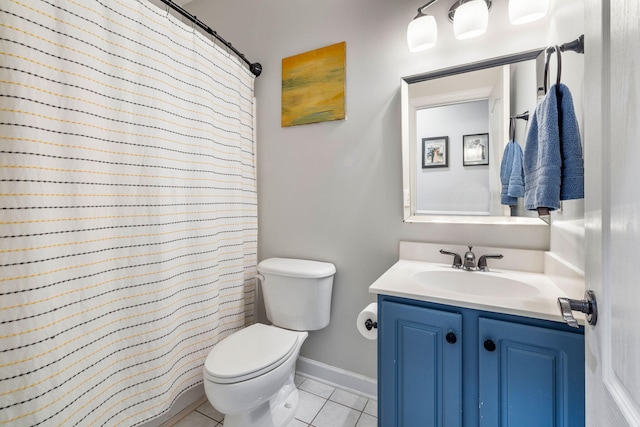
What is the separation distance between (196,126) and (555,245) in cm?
170

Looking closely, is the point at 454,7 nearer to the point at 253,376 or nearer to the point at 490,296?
the point at 490,296

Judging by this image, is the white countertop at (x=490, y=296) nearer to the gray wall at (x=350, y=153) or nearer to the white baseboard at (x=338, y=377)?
the gray wall at (x=350, y=153)

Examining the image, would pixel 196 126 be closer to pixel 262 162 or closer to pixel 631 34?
pixel 262 162

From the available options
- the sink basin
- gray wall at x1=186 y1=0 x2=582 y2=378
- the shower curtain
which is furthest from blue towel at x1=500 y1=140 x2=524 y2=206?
the shower curtain

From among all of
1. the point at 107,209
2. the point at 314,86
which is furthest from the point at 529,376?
the point at 314,86

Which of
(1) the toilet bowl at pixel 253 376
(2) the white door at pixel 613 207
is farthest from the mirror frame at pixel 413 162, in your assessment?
(1) the toilet bowl at pixel 253 376

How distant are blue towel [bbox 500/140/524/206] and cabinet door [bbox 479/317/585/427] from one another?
0.63 meters

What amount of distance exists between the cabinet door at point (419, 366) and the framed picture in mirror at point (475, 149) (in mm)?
780

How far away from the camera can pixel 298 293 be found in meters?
1.54

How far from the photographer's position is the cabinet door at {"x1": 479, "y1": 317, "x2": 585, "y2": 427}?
78 centimetres

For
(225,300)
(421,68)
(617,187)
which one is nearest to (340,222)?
(225,300)

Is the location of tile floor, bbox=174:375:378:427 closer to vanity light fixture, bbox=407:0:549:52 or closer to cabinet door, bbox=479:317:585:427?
cabinet door, bbox=479:317:585:427

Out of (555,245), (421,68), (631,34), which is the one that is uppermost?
(421,68)

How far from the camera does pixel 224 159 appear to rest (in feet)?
5.18
